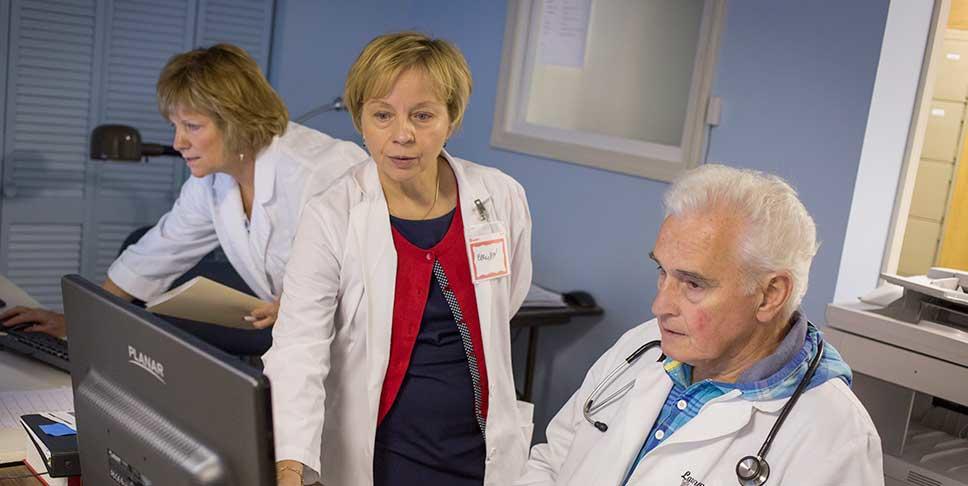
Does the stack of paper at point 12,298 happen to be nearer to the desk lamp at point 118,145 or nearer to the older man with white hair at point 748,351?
the desk lamp at point 118,145

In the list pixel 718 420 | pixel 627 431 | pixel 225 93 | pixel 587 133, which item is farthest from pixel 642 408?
pixel 587 133

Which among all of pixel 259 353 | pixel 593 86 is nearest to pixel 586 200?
pixel 593 86

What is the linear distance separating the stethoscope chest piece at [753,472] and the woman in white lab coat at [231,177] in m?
1.15

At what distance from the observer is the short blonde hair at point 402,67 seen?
1.84 meters

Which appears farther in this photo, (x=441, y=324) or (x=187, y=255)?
(x=187, y=255)

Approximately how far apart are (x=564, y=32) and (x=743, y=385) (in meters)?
2.49

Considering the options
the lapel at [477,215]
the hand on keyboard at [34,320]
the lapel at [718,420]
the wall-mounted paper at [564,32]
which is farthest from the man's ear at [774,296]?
the wall-mounted paper at [564,32]

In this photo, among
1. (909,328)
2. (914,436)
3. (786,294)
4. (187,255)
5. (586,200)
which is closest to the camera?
(786,294)

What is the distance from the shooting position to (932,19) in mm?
2680

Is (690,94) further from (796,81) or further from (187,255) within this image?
(187,255)

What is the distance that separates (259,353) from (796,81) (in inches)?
70.4

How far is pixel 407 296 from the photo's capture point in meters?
1.89

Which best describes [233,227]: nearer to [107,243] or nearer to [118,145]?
[118,145]

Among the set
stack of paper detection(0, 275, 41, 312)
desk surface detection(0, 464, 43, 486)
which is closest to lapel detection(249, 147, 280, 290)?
stack of paper detection(0, 275, 41, 312)
